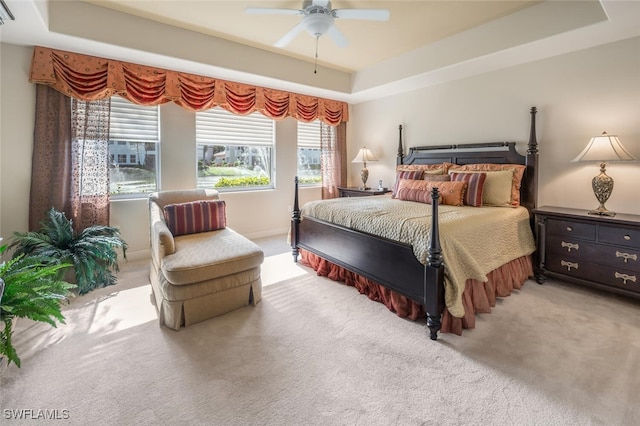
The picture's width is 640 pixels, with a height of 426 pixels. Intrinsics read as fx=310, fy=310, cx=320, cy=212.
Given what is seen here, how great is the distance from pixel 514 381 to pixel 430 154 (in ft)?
10.9

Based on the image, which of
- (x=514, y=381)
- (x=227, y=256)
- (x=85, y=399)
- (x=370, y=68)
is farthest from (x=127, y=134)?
(x=514, y=381)

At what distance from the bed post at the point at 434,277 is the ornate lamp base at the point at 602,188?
1940mm

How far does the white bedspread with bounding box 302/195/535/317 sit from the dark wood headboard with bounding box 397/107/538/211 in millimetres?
324

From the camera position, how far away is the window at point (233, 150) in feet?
14.7

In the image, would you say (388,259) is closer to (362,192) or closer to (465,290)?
(465,290)

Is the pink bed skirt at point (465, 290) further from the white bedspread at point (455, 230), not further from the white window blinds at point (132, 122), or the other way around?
the white window blinds at point (132, 122)

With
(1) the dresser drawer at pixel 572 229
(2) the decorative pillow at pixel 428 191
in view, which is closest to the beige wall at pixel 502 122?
(1) the dresser drawer at pixel 572 229

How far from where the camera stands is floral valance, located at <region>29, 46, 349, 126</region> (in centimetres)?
318

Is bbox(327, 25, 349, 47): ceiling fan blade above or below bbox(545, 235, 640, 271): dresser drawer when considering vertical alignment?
above

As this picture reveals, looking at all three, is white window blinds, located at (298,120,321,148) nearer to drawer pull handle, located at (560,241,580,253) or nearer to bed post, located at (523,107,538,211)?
bed post, located at (523,107,538,211)

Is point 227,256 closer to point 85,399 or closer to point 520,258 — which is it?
point 85,399

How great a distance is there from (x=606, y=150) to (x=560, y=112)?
768 mm

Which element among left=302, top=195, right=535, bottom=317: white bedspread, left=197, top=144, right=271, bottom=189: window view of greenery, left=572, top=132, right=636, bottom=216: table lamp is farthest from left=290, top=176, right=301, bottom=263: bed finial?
left=572, top=132, right=636, bottom=216: table lamp

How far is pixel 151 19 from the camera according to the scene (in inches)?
129
